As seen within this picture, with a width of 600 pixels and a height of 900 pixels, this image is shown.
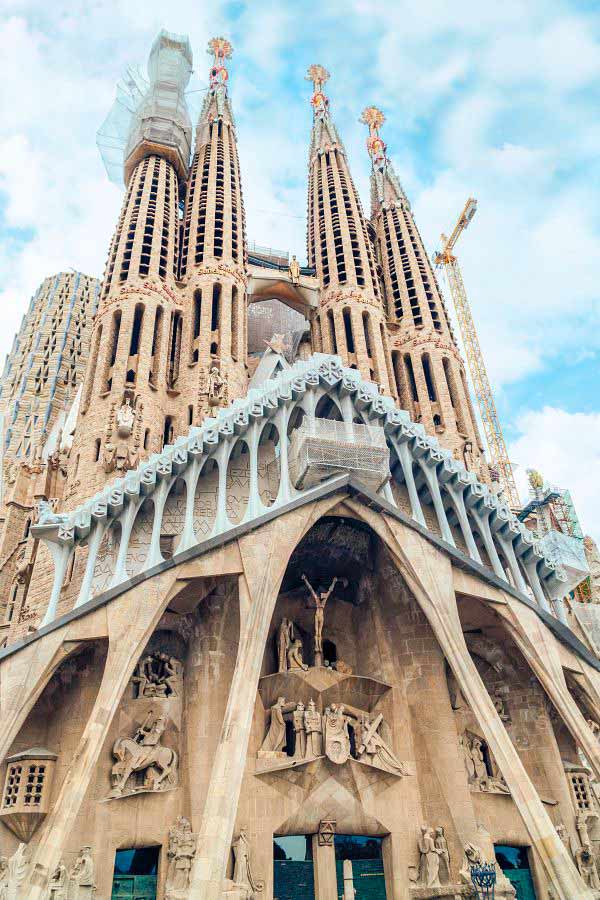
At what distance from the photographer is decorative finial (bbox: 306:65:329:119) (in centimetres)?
3962

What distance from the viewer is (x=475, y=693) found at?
14.6m

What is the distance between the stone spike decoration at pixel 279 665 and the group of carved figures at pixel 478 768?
0.06 metres

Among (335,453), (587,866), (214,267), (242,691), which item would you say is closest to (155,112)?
(214,267)

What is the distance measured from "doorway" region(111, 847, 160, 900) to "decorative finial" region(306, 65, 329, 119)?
36.9m

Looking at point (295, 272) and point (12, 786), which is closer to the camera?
point (12, 786)

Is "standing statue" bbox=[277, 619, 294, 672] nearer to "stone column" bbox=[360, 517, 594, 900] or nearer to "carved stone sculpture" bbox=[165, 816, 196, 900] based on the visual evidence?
"stone column" bbox=[360, 517, 594, 900]

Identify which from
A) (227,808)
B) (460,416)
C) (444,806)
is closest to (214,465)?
(227,808)

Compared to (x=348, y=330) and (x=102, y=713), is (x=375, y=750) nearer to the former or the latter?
(x=102, y=713)

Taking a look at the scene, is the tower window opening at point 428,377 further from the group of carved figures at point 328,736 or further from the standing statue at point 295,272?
the group of carved figures at point 328,736

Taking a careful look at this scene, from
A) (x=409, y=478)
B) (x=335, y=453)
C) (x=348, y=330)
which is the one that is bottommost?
(x=335, y=453)

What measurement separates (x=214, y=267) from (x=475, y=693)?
1726 cm

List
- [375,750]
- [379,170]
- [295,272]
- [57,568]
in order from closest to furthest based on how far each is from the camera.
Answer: [57,568]
[375,750]
[295,272]
[379,170]

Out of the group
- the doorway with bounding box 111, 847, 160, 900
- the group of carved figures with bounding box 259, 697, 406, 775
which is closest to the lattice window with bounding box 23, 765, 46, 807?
the doorway with bounding box 111, 847, 160, 900

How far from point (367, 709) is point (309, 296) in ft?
58.2
